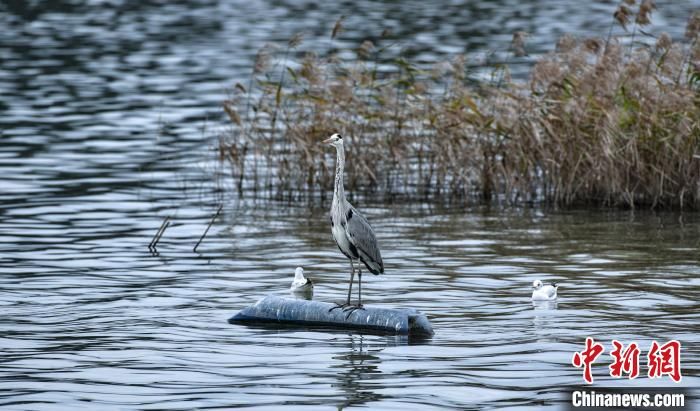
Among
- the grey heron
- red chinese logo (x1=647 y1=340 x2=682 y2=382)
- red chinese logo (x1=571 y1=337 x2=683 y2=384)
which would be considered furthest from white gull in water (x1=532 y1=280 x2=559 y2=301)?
red chinese logo (x1=647 y1=340 x2=682 y2=382)

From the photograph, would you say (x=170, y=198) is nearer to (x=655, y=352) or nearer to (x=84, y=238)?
(x=84, y=238)

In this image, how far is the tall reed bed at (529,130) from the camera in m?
20.4

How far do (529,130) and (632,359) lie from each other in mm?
9080

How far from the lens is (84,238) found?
20297 mm

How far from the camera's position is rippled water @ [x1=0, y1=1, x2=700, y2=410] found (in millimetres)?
11984

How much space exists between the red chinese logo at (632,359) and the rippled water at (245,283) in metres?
0.15

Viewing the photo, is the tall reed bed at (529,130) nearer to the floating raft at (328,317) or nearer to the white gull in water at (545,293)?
the white gull in water at (545,293)

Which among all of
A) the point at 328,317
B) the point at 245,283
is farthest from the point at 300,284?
the point at 328,317

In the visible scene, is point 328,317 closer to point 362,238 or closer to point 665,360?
point 362,238

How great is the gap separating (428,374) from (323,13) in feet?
154

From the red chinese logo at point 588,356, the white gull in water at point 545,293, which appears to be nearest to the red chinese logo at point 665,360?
the red chinese logo at point 588,356

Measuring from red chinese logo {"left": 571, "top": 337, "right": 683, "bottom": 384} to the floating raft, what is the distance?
1.75m

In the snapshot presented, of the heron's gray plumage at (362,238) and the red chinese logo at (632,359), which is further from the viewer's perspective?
the heron's gray plumage at (362,238)

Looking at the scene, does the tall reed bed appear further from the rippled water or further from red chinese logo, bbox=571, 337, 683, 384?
red chinese logo, bbox=571, 337, 683, 384
